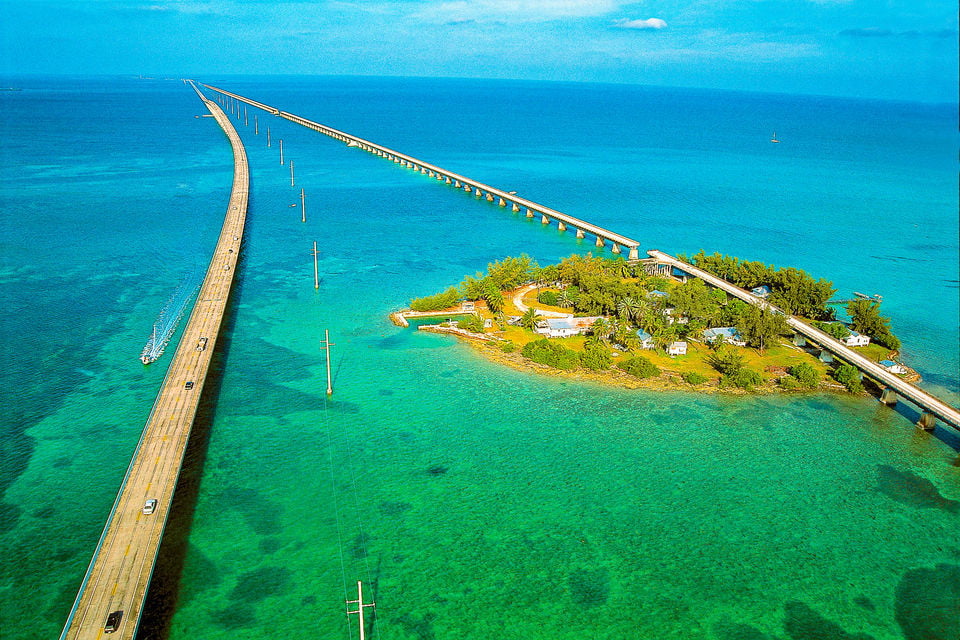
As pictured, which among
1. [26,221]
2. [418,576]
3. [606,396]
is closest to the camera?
[418,576]

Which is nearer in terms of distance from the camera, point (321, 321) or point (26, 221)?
point (321, 321)

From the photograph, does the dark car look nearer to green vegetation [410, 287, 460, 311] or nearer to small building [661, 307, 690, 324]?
green vegetation [410, 287, 460, 311]

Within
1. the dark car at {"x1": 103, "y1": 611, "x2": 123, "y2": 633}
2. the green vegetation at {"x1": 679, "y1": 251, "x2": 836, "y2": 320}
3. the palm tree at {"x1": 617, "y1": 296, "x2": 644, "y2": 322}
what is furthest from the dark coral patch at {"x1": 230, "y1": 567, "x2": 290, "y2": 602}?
the green vegetation at {"x1": 679, "y1": 251, "x2": 836, "y2": 320}

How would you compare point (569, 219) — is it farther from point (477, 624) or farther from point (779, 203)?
point (477, 624)

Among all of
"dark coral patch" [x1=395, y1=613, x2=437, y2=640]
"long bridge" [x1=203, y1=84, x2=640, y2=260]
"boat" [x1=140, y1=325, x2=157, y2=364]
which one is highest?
"long bridge" [x1=203, y1=84, x2=640, y2=260]

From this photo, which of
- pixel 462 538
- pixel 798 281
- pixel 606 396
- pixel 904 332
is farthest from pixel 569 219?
pixel 462 538

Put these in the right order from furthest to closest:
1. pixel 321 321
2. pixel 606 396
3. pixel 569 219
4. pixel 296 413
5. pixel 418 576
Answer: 1. pixel 569 219
2. pixel 321 321
3. pixel 606 396
4. pixel 296 413
5. pixel 418 576

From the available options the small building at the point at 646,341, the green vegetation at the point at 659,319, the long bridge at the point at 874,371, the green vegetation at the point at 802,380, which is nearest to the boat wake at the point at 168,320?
the green vegetation at the point at 659,319
